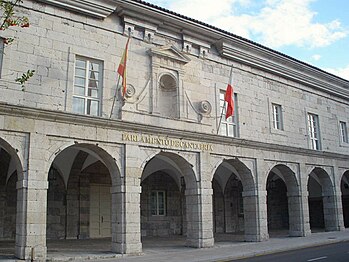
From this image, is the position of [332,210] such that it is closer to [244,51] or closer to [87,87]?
[244,51]

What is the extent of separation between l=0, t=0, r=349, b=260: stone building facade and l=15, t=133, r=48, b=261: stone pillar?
0.09 ft

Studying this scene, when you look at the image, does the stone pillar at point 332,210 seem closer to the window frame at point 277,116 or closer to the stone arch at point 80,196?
the window frame at point 277,116

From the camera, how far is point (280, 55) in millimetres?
18516

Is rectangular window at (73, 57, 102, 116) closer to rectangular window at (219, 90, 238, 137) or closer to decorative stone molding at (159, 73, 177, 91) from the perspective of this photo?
decorative stone molding at (159, 73, 177, 91)

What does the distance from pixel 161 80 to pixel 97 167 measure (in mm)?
5360

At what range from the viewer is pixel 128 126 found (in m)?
13.1

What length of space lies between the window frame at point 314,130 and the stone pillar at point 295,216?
3.12 meters

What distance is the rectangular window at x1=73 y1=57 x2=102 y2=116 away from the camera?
1296 centimetres

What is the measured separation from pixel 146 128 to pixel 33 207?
437 centimetres

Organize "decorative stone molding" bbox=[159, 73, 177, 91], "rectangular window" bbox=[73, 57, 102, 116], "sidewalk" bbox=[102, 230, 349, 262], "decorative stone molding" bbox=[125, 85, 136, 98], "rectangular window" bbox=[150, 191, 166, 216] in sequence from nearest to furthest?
1. "sidewalk" bbox=[102, 230, 349, 262]
2. "rectangular window" bbox=[73, 57, 102, 116]
3. "decorative stone molding" bbox=[125, 85, 136, 98]
4. "decorative stone molding" bbox=[159, 73, 177, 91]
5. "rectangular window" bbox=[150, 191, 166, 216]

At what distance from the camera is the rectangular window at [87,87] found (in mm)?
12961

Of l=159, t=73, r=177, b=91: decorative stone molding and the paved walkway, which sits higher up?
l=159, t=73, r=177, b=91: decorative stone molding

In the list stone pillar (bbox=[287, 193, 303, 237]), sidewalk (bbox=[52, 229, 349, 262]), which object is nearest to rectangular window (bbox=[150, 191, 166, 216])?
sidewalk (bbox=[52, 229, 349, 262])

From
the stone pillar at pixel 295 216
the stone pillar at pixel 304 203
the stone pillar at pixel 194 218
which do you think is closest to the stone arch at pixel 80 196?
the stone pillar at pixel 194 218
